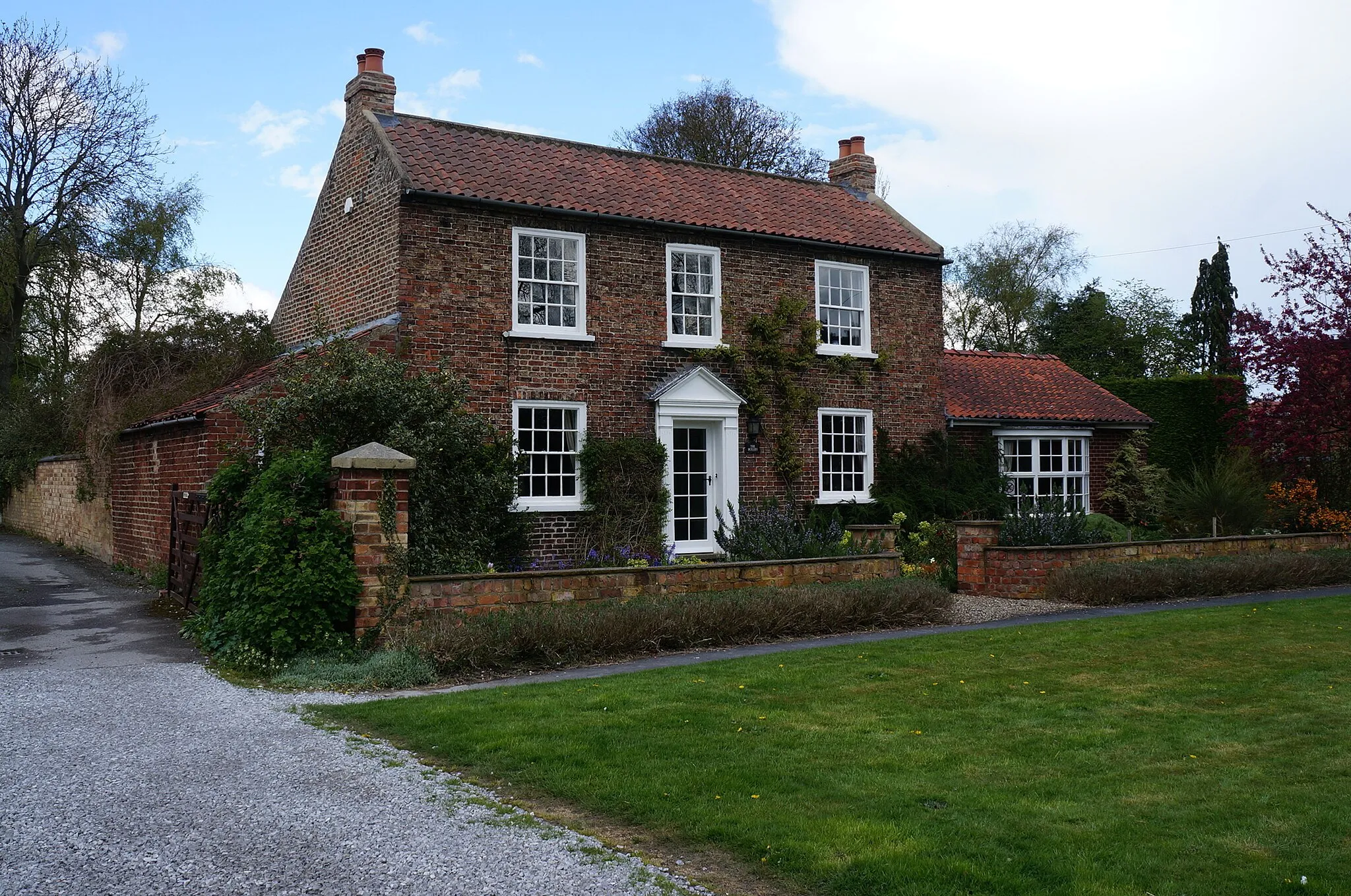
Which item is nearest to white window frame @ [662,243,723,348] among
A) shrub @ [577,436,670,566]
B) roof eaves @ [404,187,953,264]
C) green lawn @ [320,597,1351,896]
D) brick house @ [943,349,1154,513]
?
roof eaves @ [404,187,953,264]

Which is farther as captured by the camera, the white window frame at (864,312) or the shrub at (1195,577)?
the white window frame at (864,312)

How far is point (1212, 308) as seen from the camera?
5669cm

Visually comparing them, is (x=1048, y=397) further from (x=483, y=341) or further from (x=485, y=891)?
(x=485, y=891)

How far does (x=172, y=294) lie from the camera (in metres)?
32.2

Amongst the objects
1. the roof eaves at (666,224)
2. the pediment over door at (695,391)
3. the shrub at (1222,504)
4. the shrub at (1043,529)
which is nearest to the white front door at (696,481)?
the pediment over door at (695,391)

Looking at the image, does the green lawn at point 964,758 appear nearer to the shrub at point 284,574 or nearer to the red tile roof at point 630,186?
the shrub at point 284,574

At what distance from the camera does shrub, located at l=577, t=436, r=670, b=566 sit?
17.2 metres

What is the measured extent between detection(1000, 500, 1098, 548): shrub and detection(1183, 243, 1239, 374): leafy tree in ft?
141

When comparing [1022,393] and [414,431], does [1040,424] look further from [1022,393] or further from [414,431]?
[414,431]

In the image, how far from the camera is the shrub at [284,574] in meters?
10.1

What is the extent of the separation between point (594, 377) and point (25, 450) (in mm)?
18870

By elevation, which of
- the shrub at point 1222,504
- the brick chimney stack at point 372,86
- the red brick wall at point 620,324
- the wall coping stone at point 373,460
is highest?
the brick chimney stack at point 372,86

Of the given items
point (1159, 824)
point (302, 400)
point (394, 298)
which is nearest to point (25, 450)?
point (394, 298)

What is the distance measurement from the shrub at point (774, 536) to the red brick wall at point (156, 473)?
6897 millimetres
